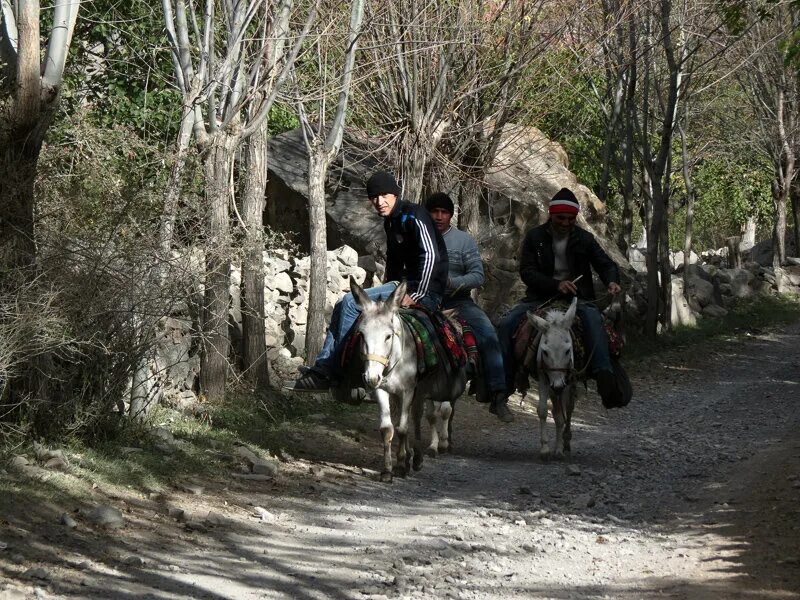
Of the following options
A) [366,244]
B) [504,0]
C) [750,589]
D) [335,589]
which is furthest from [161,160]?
[366,244]

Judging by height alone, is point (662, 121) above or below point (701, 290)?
above

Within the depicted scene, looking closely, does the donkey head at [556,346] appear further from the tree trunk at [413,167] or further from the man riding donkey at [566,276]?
the tree trunk at [413,167]

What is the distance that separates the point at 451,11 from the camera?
16641 mm

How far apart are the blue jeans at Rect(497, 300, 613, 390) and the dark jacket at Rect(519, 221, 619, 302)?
24cm

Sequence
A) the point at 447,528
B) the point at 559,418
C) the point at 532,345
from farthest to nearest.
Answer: the point at 532,345 < the point at 559,418 < the point at 447,528

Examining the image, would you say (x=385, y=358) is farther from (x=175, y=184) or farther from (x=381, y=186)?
(x=175, y=184)

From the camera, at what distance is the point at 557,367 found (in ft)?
38.3

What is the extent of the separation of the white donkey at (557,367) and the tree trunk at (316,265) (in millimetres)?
4060

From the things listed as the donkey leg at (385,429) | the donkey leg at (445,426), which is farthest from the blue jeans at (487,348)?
the donkey leg at (385,429)

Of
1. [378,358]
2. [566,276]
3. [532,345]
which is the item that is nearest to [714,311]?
[566,276]

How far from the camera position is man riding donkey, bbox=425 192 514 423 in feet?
39.3

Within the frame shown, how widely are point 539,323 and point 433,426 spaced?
158 centimetres

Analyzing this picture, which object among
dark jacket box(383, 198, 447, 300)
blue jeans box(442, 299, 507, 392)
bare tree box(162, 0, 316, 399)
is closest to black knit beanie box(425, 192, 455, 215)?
blue jeans box(442, 299, 507, 392)

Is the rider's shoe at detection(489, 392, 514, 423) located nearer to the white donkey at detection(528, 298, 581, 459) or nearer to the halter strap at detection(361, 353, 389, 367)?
the white donkey at detection(528, 298, 581, 459)
